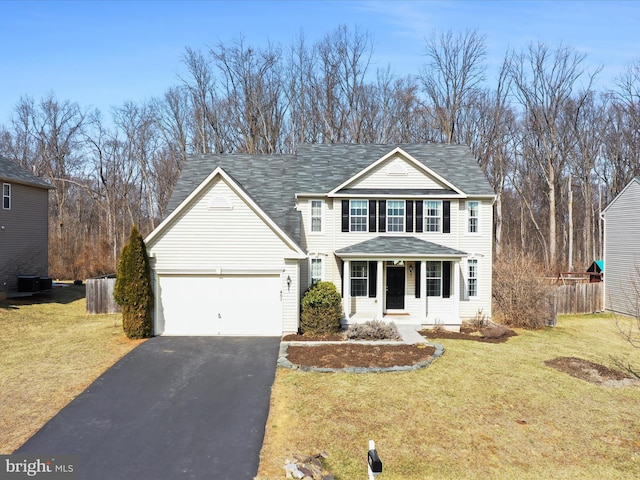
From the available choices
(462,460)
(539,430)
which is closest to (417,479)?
(462,460)

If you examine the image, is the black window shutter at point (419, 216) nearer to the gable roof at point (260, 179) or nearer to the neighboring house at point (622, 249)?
the gable roof at point (260, 179)

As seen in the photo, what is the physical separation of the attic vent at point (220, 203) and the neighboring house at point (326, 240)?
4 cm

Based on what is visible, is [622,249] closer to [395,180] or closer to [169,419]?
[395,180]

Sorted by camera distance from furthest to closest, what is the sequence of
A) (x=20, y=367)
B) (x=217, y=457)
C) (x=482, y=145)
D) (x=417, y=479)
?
(x=482, y=145), (x=20, y=367), (x=217, y=457), (x=417, y=479)

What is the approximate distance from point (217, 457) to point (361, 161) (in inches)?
624

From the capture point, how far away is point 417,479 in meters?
6.86

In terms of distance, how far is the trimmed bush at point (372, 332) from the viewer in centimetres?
1480

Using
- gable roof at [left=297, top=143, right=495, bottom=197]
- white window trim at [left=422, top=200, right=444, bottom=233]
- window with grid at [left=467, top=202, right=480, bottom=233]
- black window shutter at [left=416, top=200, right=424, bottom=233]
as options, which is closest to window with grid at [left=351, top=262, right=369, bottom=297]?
black window shutter at [left=416, top=200, right=424, bottom=233]

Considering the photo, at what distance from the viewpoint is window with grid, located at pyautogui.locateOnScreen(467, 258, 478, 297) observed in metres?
18.8

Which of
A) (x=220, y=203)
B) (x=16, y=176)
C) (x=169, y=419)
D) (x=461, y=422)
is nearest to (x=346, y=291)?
(x=220, y=203)

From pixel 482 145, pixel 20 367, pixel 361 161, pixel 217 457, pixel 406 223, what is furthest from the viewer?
pixel 482 145

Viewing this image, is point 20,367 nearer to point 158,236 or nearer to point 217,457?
point 158,236

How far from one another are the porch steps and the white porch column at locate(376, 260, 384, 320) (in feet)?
3.15

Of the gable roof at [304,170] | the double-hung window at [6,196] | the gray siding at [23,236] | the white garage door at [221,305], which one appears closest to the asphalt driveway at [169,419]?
the white garage door at [221,305]
